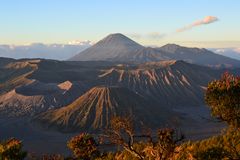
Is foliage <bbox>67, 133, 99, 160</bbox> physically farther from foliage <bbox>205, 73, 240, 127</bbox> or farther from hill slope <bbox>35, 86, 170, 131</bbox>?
hill slope <bbox>35, 86, 170, 131</bbox>

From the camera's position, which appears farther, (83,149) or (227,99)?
(83,149)

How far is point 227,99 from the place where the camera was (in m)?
39.9

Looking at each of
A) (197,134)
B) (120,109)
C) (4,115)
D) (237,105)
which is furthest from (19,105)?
(237,105)

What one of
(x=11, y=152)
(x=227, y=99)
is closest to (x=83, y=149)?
(x=11, y=152)

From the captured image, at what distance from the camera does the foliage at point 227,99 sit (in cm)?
3988

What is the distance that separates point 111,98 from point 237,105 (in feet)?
420

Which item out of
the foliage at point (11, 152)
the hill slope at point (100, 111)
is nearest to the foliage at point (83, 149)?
the foliage at point (11, 152)

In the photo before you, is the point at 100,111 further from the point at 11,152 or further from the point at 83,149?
the point at 11,152

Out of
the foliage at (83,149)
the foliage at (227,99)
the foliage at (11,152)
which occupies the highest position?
the foliage at (227,99)

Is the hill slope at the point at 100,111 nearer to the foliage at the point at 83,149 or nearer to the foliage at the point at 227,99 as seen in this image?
the foliage at the point at 83,149

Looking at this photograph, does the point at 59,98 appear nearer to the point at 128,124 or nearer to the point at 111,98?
the point at 111,98

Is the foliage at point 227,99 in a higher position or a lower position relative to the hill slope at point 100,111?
higher

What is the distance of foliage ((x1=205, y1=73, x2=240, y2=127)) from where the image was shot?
131 feet

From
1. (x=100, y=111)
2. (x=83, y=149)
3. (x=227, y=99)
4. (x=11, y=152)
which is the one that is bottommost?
→ (x=100, y=111)
